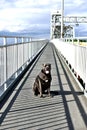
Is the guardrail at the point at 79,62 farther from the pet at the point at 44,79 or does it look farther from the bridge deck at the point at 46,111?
the pet at the point at 44,79

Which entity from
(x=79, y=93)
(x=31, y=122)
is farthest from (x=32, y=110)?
(x=79, y=93)

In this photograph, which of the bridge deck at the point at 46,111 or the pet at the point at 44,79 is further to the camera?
the pet at the point at 44,79

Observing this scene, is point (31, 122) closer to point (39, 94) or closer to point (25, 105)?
point (25, 105)

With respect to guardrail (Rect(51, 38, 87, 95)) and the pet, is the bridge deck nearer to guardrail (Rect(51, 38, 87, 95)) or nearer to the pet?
the pet

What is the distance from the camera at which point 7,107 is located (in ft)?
27.7

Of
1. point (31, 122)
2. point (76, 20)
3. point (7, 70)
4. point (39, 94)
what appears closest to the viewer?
point (31, 122)

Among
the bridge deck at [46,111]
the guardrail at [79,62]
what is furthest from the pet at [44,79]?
the guardrail at [79,62]

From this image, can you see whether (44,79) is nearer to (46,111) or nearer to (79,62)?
(46,111)

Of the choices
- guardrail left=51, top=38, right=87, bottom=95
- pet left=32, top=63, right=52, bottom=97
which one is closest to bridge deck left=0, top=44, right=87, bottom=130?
pet left=32, top=63, right=52, bottom=97

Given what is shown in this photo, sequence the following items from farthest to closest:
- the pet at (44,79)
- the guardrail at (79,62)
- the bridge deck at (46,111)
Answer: the guardrail at (79,62), the pet at (44,79), the bridge deck at (46,111)

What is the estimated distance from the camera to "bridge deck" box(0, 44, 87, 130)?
6.86m

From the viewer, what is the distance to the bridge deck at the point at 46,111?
6.86 meters

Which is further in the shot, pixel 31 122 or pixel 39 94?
pixel 39 94

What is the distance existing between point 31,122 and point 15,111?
1.01 metres
